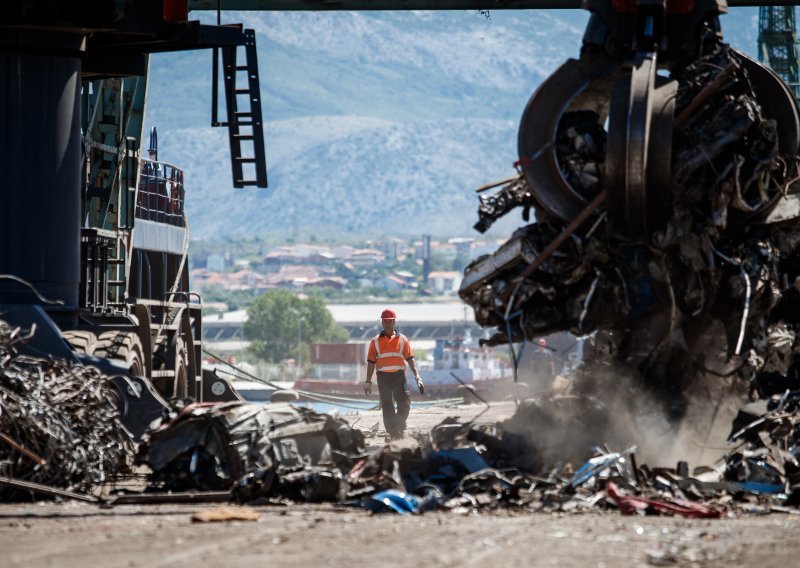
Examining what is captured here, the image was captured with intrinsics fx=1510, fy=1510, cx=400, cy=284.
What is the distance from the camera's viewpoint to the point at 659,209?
15.6 meters

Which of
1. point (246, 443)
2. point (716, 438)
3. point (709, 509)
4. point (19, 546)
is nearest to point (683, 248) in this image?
point (716, 438)

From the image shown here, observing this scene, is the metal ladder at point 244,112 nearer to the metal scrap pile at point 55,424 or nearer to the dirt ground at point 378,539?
the metal scrap pile at point 55,424

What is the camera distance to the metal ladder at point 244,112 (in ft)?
66.6

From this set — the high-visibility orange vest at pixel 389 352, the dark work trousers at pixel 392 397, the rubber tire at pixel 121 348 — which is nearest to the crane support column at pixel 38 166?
the rubber tire at pixel 121 348

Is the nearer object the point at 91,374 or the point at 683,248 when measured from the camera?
the point at 91,374

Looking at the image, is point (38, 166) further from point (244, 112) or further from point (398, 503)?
point (398, 503)

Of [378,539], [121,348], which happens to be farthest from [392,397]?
[378,539]

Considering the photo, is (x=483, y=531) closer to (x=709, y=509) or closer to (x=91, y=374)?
(x=709, y=509)

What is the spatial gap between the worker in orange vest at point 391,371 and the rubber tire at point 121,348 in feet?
9.59

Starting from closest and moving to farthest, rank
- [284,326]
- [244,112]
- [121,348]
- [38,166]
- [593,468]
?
[593,468] → [38,166] → [121,348] → [244,112] → [284,326]

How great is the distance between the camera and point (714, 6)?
53.9 feet

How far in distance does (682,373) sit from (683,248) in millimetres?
1503

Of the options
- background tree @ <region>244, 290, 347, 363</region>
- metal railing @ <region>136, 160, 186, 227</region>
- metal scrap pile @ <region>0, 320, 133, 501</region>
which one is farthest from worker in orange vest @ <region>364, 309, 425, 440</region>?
background tree @ <region>244, 290, 347, 363</region>

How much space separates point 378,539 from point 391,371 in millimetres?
8599
